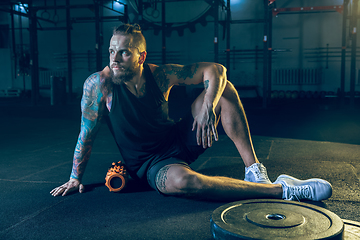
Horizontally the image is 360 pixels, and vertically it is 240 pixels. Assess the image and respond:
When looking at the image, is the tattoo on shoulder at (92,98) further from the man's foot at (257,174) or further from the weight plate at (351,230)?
the weight plate at (351,230)

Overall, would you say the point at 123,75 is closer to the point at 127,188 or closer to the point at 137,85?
the point at 137,85

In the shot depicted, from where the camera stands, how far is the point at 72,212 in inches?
53.9

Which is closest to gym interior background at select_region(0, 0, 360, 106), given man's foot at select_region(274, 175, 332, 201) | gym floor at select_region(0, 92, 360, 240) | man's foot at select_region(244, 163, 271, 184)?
gym floor at select_region(0, 92, 360, 240)

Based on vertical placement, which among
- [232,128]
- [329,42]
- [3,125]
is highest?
[329,42]

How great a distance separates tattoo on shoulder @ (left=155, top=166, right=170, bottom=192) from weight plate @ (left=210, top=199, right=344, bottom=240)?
0.34 m

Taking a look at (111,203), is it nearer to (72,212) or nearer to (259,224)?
(72,212)

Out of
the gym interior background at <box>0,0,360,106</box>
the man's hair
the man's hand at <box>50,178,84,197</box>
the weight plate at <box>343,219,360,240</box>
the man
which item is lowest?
the man's hand at <box>50,178,84,197</box>

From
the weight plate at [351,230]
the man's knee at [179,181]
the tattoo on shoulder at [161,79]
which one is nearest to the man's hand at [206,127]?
the man's knee at [179,181]

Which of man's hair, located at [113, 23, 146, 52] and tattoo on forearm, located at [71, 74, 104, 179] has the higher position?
man's hair, located at [113, 23, 146, 52]

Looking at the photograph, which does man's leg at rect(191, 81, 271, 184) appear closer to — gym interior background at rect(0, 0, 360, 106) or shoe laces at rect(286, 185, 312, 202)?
shoe laces at rect(286, 185, 312, 202)

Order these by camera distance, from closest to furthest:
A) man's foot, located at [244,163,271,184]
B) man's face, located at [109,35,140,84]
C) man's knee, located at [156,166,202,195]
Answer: man's knee, located at [156,166,202,195], man's face, located at [109,35,140,84], man's foot, located at [244,163,271,184]

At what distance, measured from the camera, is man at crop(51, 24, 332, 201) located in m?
1.39

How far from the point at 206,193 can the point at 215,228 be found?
13.5 inches

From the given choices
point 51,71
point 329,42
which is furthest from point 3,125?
point 329,42
